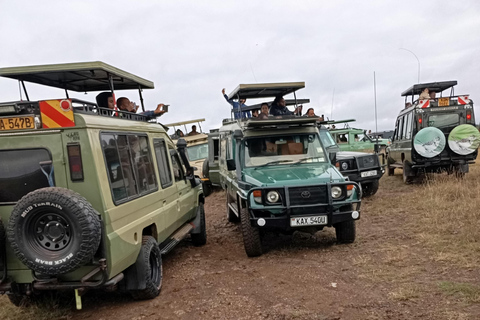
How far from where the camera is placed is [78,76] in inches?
219

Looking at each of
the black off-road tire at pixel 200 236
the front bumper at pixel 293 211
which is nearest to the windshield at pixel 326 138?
the black off-road tire at pixel 200 236

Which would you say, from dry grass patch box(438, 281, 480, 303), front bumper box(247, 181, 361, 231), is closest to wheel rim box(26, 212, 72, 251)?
front bumper box(247, 181, 361, 231)

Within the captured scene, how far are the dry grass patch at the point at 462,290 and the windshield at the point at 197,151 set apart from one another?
10747 mm

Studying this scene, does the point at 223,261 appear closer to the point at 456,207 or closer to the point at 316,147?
the point at 316,147

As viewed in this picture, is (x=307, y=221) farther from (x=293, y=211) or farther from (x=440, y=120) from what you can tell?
(x=440, y=120)

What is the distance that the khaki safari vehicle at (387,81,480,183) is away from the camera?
32.7ft

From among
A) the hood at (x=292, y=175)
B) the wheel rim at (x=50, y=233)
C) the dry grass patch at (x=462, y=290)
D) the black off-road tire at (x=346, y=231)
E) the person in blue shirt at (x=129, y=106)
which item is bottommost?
the dry grass patch at (x=462, y=290)

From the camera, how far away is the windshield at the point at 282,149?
6.60 metres

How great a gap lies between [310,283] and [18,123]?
342cm

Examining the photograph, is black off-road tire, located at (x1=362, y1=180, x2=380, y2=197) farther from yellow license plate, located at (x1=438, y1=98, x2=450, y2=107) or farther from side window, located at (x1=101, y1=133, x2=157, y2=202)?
side window, located at (x1=101, y1=133, x2=157, y2=202)

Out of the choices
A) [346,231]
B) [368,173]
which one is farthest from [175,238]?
[368,173]

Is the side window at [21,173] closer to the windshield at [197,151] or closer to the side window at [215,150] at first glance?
the side window at [215,150]

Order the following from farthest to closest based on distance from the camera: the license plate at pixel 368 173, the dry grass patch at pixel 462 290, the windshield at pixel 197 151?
1. the windshield at pixel 197 151
2. the license plate at pixel 368 173
3. the dry grass patch at pixel 462 290

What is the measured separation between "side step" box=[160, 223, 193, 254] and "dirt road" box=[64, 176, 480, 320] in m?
0.37
